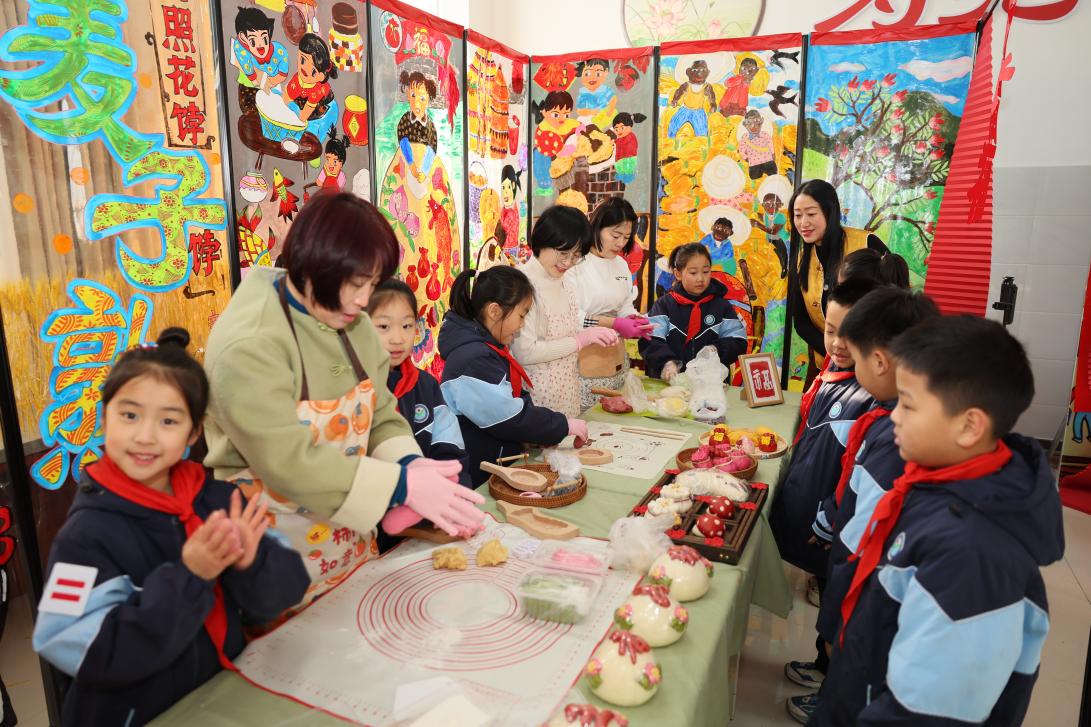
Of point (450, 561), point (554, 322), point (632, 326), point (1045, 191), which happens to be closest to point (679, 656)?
point (450, 561)

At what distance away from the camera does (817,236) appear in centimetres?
388

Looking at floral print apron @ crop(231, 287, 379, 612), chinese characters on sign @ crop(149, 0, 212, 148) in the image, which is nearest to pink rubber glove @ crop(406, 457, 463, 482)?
floral print apron @ crop(231, 287, 379, 612)

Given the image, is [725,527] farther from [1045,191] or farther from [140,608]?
[1045,191]

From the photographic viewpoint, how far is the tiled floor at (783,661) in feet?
8.02

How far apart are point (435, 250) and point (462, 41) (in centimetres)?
139

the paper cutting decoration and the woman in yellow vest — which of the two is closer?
the woman in yellow vest

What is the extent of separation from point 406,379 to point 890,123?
13.2 ft

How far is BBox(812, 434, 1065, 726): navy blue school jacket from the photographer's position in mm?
1193

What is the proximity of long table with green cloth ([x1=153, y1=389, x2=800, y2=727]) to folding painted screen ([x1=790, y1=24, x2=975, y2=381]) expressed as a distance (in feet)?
10.5

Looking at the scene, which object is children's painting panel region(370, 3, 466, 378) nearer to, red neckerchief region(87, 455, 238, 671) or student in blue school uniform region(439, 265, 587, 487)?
student in blue school uniform region(439, 265, 587, 487)

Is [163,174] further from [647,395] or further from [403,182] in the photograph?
[647,395]

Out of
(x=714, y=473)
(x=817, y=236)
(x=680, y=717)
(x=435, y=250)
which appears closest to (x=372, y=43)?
(x=435, y=250)

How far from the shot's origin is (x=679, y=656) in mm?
1335

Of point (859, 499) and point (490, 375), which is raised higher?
point (490, 375)
